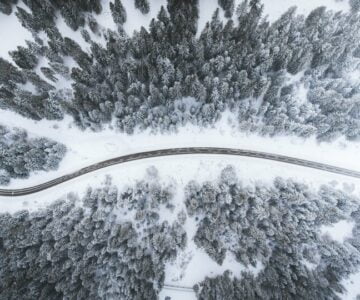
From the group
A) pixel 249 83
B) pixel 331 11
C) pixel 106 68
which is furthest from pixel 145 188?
pixel 331 11

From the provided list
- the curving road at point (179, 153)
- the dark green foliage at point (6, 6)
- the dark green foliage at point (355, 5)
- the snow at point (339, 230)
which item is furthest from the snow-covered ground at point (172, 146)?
the snow at point (339, 230)

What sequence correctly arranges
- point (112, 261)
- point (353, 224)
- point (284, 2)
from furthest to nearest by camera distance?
point (284, 2) → point (353, 224) → point (112, 261)

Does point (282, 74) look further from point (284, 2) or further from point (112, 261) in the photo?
point (112, 261)

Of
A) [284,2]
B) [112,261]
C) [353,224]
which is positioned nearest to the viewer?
[112,261]

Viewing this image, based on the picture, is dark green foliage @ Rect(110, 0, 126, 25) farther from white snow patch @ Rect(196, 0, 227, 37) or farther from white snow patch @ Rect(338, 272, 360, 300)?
white snow patch @ Rect(338, 272, 360, 300)

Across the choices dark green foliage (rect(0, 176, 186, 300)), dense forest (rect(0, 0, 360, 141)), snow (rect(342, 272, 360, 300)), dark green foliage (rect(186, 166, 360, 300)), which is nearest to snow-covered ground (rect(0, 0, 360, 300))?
dense forest (rect(0, 0, 360, 141))

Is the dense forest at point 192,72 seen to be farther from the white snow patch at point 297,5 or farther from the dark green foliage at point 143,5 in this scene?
the white snow patch at point 297,5
